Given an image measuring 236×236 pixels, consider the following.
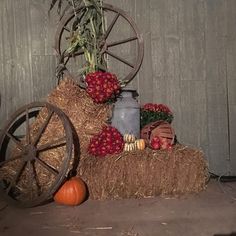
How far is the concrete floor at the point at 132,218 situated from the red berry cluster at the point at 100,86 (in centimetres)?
120

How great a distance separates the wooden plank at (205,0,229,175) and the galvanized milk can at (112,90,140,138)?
43.1 inches

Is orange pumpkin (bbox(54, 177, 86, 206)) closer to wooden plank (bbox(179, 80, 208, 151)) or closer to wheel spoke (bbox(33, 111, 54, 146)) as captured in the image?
wheel spoke (bbox(33, 111, 54, 146))

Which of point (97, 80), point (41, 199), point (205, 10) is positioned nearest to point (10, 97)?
point (97, 80)

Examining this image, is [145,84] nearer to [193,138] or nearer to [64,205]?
[193,138]

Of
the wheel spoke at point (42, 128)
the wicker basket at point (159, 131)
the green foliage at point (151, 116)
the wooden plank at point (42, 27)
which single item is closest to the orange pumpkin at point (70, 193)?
the wheel spoke at point (42, 128)

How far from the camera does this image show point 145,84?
4.98 meters

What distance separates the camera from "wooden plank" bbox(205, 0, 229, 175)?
4.95m

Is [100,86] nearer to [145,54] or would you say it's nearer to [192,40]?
[145,54]

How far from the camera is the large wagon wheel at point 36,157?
404cm

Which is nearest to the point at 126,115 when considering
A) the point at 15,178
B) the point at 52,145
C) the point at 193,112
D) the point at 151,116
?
the point at 151,116

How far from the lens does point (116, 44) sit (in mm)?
4906

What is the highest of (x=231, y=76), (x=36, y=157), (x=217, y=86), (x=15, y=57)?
(x=15, y=57)

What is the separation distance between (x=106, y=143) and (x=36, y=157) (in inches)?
30.5

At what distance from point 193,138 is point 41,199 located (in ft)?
7.25
